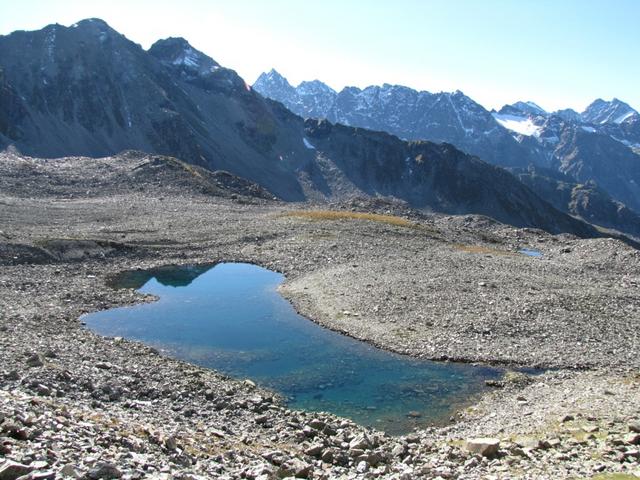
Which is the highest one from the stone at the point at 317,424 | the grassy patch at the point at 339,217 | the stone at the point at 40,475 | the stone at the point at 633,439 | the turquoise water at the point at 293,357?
the grassy patch at the point at 339,217

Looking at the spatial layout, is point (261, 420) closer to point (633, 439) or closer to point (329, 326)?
point (633, 439)

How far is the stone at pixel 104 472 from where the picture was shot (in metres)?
13.5

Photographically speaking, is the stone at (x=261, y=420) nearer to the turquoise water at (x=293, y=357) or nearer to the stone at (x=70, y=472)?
the turquoise water at (x=293, y=357)

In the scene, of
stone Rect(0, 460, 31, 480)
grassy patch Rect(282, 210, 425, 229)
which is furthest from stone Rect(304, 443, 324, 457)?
grassy patch Rect(282, 210, 425, 229)

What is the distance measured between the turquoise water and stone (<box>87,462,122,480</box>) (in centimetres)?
1581

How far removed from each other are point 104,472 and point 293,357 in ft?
77.4

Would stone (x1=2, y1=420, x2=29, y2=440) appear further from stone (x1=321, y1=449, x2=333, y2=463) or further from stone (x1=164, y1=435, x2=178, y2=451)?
stone (x1=321, y1=449, x2=333, y2=463)

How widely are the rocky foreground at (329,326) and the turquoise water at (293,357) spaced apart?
1.55 m

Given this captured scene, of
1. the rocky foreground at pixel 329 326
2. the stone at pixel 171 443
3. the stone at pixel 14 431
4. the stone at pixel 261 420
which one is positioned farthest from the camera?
the stone at pixel 261 420

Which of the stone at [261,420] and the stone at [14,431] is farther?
the stone at [261,420]

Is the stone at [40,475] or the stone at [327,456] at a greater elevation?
the stone at [40,475]

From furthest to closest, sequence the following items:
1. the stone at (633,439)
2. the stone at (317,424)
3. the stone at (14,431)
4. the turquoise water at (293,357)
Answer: the turquoise water at (293,357)
the stone at (317,424)
the stone at (633,439)
the stone at (14,431)

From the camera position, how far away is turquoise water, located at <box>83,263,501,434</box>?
30141 millimetres

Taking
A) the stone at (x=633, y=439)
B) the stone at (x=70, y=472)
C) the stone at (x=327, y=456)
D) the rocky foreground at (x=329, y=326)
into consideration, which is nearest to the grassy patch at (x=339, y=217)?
the rocky foreground at (x=329, y=326)
